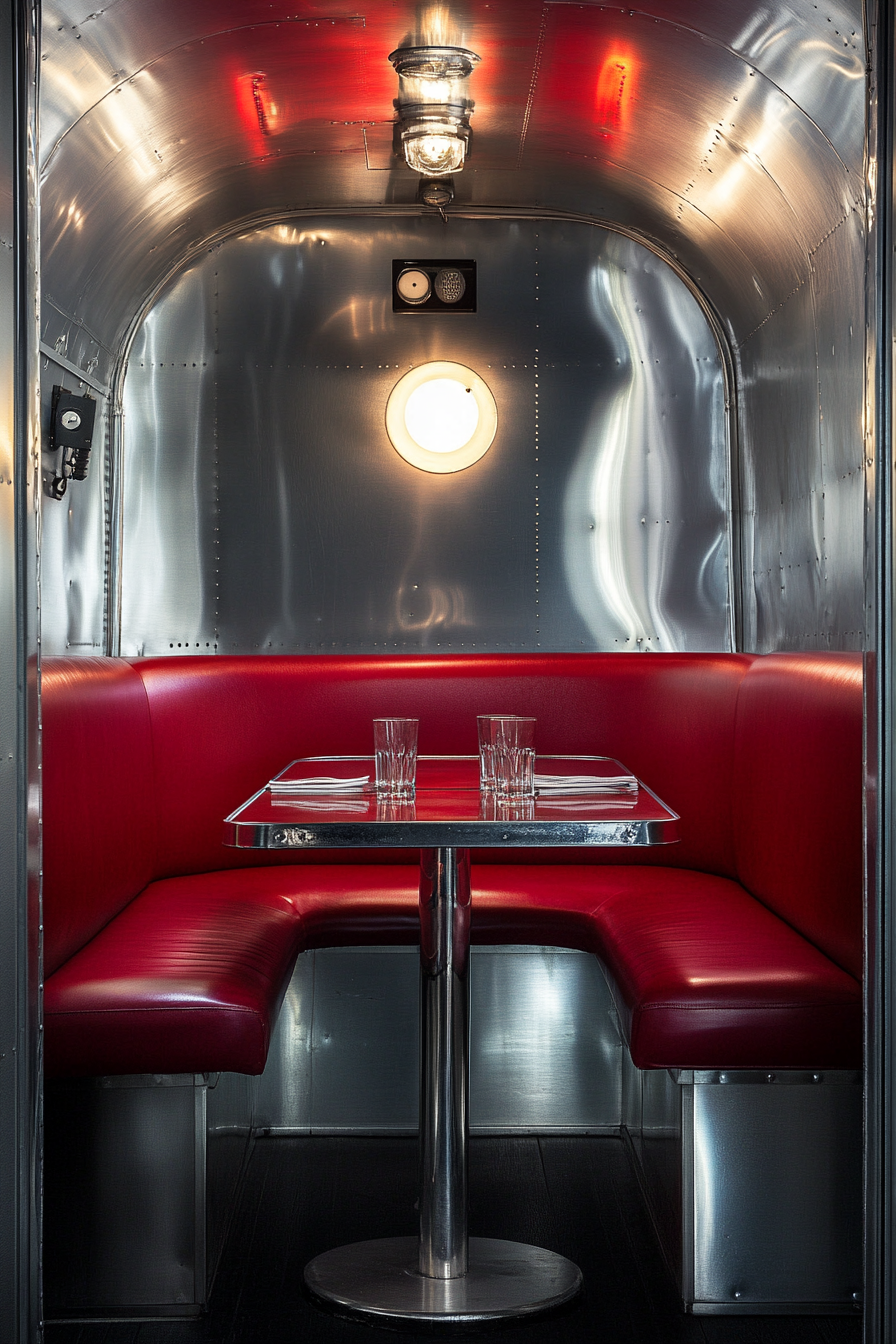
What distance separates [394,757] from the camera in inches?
95.7

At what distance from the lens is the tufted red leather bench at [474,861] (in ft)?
7.92

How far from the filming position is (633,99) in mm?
3266

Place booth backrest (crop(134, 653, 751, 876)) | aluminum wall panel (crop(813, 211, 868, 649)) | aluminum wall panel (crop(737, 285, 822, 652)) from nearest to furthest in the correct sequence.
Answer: aluminum wall panel (crop(813, 211, 868, 649)) → aluminum wall panel (crop(737, 285, 822, 652)) → booth backrest (crop(134, 653, 751, 876))

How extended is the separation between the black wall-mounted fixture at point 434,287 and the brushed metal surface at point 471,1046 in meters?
1.98

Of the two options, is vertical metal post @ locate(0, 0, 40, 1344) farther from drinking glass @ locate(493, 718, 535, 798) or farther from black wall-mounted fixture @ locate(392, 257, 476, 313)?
black wall-mounted fixture @ locate(392, 257, 476, 313)

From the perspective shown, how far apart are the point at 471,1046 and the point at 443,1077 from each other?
3.24ft

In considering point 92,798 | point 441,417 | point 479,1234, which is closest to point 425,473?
point 441,417

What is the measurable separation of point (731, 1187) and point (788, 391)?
2.06 m

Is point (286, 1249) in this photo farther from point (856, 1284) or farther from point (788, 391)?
point (788, 391)

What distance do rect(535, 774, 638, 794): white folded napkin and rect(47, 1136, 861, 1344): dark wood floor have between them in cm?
95

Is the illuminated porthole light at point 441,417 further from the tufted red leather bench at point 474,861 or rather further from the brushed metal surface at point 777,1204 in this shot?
the brushed metal surface at point 777,1204

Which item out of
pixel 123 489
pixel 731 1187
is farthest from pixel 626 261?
pixel 731 1187

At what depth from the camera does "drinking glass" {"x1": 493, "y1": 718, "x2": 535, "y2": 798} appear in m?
2.39

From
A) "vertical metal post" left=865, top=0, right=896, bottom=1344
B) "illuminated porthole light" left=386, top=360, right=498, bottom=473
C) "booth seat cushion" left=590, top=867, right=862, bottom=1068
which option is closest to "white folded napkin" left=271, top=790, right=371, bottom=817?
"booth seat cushion" left=590, top=867, right=862, bottom=1068
